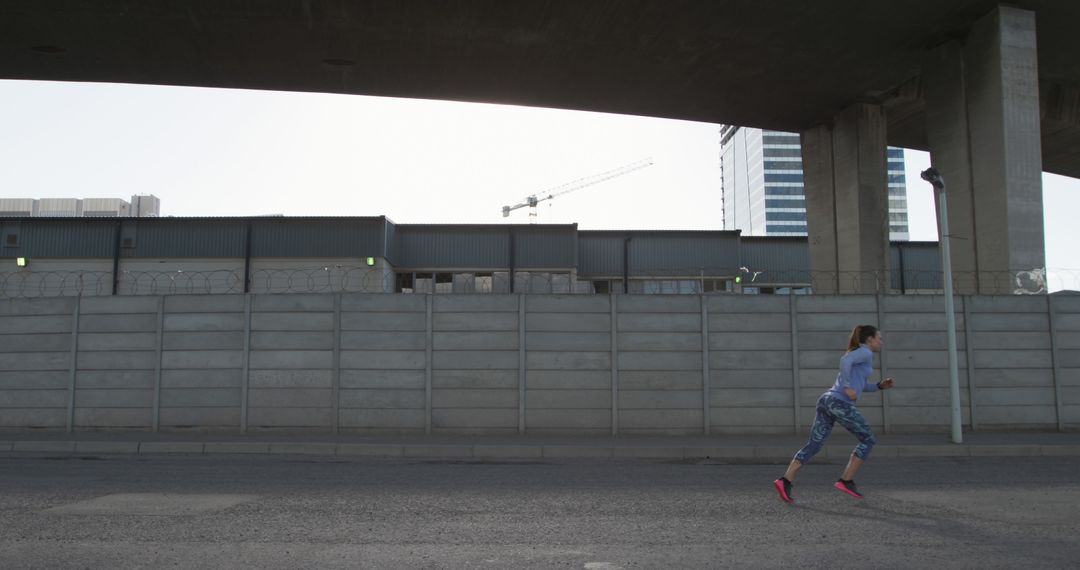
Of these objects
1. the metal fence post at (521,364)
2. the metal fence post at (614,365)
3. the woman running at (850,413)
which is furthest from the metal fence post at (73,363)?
the woman running at (850,413)

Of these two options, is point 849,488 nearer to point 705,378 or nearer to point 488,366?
point 705,378

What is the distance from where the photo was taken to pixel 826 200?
2650cm

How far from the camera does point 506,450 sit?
11406 mm

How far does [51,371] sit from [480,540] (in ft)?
36.3

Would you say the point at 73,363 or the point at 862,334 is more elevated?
the point at 862,334

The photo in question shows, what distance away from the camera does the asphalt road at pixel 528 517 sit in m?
5.18

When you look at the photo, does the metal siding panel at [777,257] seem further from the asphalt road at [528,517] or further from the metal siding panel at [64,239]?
the metal siding panel at [64,239]

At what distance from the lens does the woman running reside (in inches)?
291

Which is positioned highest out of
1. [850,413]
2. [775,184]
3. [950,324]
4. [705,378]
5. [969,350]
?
[775,184]

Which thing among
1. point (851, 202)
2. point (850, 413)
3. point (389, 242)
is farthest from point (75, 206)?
point (850, 413)

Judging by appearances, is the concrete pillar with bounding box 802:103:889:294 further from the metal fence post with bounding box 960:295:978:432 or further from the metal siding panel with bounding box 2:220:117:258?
the metal siding panel with bounding box 2:220:117:258

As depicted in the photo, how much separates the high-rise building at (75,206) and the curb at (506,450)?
36253 mm

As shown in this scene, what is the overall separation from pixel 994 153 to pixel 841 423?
46.2ft

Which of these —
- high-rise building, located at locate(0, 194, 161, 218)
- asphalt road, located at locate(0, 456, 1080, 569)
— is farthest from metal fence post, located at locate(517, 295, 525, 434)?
high-rise building, located at locate(0, 194, 161, 218)
